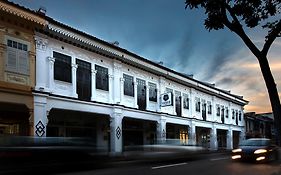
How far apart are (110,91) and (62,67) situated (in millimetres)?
5340

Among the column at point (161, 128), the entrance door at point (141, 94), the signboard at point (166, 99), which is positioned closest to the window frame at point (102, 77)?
the entrance door at point (141, 94)

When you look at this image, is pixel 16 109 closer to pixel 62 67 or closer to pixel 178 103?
pixel 62 67

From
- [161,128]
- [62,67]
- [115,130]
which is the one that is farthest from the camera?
[161,128]

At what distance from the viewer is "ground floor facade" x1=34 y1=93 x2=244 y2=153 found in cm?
2615

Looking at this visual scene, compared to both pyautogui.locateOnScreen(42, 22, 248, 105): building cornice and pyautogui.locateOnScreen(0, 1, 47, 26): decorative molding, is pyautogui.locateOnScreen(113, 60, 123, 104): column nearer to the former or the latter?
pyautogui.locateOnScreen(42, 22, 248, 105): building cornice

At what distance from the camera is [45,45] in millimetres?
26297

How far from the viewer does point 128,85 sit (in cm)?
3431

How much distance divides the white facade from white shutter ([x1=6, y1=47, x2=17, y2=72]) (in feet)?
5.57

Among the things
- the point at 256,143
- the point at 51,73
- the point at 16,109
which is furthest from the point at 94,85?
the point at 256,143

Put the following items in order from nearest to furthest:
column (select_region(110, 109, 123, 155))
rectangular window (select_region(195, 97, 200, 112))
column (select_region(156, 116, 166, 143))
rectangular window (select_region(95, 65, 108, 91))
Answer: rectangular window (select_region(95, 65, 108, 91)), column (select_region(110, 109, 123, 155)), column (select_region(156, 116, 166, 143)), rectangular window (select_region(195, 97, 200, 112))

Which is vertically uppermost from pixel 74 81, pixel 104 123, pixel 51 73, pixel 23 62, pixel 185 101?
pixel 23 62

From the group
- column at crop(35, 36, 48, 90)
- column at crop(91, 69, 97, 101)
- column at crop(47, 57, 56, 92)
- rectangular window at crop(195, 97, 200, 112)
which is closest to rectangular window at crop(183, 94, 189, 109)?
rectangular window at crop(195, 97, 200, 112)

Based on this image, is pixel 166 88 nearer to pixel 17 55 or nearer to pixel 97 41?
pixel 97 41

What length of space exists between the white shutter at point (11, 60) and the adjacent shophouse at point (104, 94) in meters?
0.49
